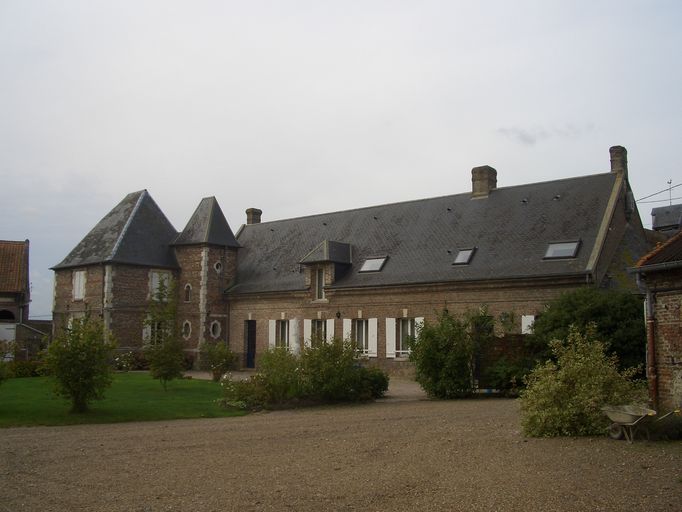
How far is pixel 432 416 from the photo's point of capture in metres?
14.1

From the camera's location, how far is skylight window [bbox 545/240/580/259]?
22.7 metres

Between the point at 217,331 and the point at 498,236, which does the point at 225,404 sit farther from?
the point at 217,331

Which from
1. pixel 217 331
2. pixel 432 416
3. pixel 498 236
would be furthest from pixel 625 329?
pixel 217 331

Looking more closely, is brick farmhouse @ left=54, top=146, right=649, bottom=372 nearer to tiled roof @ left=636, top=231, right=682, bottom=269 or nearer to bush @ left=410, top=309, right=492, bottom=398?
bush @ left=410, top=309, right=492, bottom=398

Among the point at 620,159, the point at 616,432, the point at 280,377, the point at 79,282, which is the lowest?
the point at 616,432

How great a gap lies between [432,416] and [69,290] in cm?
2448

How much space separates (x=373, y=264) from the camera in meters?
28.6

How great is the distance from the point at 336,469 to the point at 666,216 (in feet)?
136

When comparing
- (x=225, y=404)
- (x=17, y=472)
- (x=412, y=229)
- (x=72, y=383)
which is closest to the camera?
(x=17, y=472)

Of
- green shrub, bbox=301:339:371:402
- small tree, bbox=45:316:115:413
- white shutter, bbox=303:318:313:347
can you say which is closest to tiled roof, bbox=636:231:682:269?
green shrub, bbox=301:339:371:402

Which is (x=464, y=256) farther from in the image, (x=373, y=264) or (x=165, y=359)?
(x=165, y=359)

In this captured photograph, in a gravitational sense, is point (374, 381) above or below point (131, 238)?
below

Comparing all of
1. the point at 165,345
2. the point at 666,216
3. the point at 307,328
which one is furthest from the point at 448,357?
the point at 666,216

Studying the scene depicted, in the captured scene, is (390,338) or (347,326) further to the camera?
(347,326)
